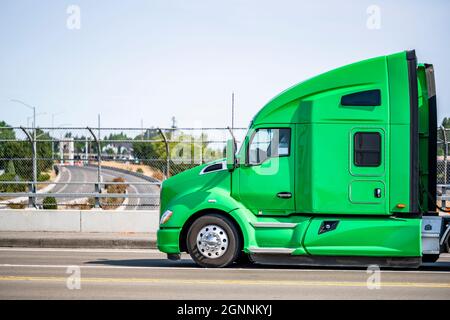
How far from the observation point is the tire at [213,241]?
12055 mm

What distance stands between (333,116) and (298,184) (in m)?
1.19

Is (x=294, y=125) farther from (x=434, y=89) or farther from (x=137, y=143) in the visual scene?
(x=137, y=143)

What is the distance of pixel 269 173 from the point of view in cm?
1230

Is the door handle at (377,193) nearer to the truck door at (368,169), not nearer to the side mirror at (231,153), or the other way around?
the truck door at (368,169)

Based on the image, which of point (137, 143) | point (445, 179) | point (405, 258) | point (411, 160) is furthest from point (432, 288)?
point (137, 143)

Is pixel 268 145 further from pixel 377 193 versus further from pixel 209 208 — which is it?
pixel 377 193

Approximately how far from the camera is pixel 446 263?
45.8 feet

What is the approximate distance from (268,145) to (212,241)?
1.75 metres

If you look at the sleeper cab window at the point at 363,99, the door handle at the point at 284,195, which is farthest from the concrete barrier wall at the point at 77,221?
the sleeper cab window at the point at 363,99

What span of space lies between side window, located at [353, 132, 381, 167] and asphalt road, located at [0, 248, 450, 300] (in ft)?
5.57

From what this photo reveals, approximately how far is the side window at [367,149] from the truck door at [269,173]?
997 mm

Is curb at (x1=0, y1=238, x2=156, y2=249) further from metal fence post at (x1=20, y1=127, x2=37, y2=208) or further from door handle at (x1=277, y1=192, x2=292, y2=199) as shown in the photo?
door handle at (x1=277, y1=192, x2=292, y2=199)

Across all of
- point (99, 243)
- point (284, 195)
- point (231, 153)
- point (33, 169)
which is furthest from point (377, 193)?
point (33, 169)
